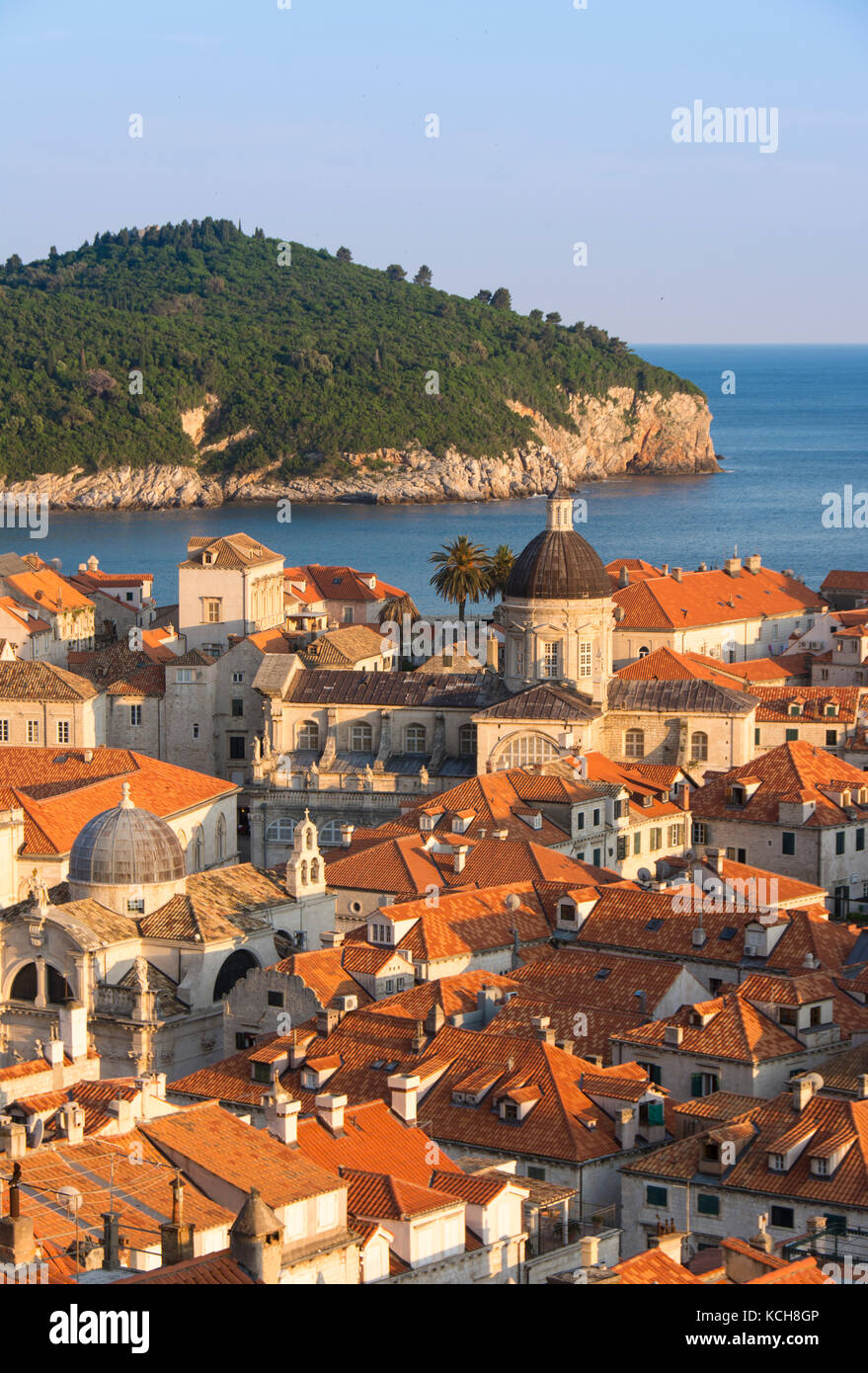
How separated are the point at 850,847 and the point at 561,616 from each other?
11.0 metres

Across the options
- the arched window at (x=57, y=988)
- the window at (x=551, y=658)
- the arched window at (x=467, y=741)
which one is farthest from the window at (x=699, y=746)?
the arched window at (x=57, y=988)

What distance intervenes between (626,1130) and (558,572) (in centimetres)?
3212

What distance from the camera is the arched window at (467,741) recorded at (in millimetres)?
66250

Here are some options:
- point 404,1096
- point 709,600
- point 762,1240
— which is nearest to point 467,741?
point 709,600

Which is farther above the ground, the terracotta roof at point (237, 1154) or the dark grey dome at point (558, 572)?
the dark grey dome at point (558, 572)

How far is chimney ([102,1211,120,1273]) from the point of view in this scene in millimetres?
24625

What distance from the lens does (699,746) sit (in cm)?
6675

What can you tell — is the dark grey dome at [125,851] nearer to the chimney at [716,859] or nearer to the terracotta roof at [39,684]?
the chimney at [716,859]

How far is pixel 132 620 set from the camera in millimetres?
92312

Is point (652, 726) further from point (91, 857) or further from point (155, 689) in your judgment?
point (91, 857)

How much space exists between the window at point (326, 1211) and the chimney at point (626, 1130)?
8798 mm

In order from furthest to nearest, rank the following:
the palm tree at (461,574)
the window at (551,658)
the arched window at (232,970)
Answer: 1. the palm tree at (461,574)
2. the window at (551,658)
3. the arched window at (232,970)

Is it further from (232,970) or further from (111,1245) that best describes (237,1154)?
(232,970)
